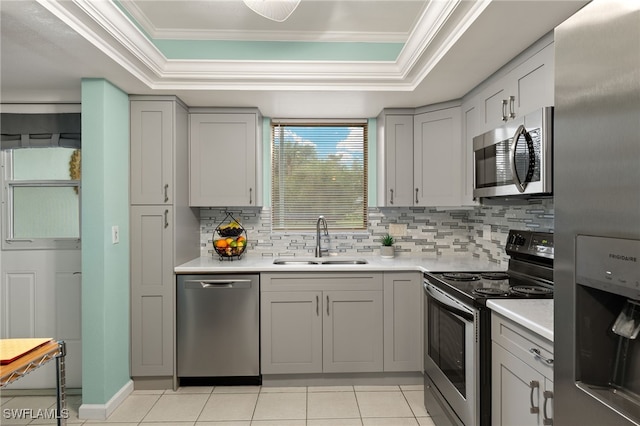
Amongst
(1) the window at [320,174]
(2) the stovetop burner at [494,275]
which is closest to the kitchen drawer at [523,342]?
(2) the stovetop burner at [494,275]

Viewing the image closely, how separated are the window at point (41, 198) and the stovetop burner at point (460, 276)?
8.77 ft

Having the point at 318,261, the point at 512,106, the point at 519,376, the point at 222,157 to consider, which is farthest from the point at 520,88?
the point at 222,157

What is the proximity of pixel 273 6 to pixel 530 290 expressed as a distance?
1905 mm

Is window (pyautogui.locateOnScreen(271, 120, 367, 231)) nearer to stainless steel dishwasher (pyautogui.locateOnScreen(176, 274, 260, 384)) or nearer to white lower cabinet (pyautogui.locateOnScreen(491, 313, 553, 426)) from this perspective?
stainless steel dishwasher (pyautogui.locateOnScreen(176, 274, 260, 384))

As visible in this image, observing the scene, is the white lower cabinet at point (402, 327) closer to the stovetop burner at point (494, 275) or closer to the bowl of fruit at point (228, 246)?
the stovetop burner at point (494, 275)

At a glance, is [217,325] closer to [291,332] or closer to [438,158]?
[291,332]

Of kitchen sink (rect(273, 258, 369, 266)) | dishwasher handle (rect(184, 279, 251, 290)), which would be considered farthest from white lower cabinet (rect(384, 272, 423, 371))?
dishwasher handle (rect(184, 279, 251, 290))

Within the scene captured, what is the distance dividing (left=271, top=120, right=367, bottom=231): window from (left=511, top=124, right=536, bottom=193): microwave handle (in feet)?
5.98

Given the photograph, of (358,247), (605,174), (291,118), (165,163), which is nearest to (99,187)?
(165,163)

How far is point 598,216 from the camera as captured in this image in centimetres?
83

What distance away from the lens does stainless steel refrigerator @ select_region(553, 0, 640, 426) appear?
75 centimetres

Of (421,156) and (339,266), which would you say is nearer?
(339,266)

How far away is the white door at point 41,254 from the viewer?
9.51ft

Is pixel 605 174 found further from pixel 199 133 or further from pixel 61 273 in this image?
pixel 61 273
